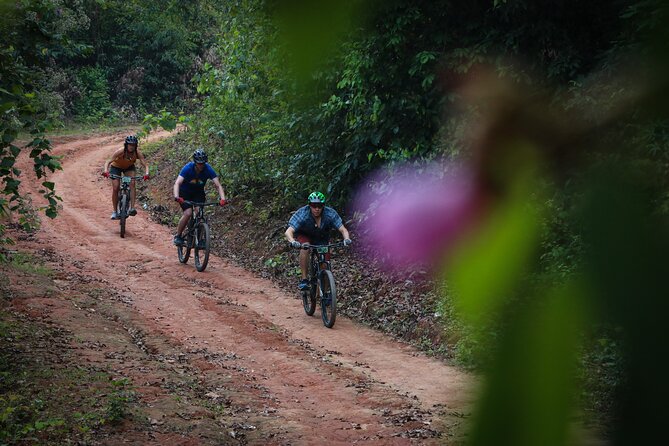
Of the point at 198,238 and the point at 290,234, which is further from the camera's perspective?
the point at 198,238

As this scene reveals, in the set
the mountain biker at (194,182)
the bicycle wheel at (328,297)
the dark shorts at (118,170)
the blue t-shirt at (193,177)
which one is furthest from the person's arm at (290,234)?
the dark shorts at (118,170)

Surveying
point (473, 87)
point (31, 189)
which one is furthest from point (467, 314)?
point (31, 189)

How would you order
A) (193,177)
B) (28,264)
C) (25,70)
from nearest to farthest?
1. (25,70)
2. (28,264)
3. (193,177)

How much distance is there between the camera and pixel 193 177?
12328 millimetres

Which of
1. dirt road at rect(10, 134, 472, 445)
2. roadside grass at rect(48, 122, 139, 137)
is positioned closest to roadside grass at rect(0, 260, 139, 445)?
dirt road at rect(10, 134, 472, 445)

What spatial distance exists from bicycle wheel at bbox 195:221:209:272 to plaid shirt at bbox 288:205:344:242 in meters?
2.94

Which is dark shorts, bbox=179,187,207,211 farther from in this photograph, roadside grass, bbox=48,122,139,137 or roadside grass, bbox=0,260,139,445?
roadside grass, bbox=48,122,139,137

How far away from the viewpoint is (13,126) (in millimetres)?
6457

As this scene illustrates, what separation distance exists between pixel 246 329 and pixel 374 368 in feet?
6.80

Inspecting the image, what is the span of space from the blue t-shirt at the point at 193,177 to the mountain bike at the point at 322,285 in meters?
2.95

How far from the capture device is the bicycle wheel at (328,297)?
9750 millimetres

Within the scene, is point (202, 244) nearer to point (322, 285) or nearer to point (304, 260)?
point (304, 260)

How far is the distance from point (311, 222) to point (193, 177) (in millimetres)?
3310

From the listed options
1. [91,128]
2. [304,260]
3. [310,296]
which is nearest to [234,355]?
[304,260]
